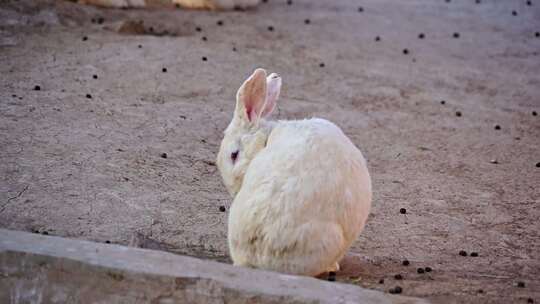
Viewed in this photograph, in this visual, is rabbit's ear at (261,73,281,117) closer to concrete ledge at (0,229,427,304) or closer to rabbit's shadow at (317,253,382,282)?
rabbit's shadow at (317,253,382,282)

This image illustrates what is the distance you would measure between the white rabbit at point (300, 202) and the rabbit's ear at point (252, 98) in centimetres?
24

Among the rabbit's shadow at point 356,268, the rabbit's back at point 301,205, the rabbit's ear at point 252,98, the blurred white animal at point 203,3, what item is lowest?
the rabbit's shadow at point 356,268

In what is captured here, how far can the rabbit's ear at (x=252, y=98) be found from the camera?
4.55 metres

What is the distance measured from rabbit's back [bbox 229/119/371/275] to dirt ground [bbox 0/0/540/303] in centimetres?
35

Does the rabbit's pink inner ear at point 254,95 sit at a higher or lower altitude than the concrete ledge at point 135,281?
higher

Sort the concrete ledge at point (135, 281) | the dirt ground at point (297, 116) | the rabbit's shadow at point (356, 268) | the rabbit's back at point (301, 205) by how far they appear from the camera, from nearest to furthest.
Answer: the concrete ledge at point (135, 281)
the rabbit's back at point (301, 205)
the rabbit's shadow at point (356, 268)
the dirt ground at point (297, 116)

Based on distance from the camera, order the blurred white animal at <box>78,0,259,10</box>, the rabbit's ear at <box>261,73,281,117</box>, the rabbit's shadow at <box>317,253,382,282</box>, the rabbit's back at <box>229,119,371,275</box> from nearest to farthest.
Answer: the rabbit's back at <box>229,119,371,275</box>
the rabbit's shadow at <box>317,253,382,282</box>
the rabbit's ear at <box>261,73,281,117</box>
the blurred white animal at <box>78,0,259,10</box>

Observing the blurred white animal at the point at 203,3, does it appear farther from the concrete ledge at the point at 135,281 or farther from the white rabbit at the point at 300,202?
the concrete ledge at the point at 135,281

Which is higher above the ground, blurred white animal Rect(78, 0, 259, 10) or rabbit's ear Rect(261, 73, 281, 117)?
blurred white animal Rect(78, 0, 259, 10)

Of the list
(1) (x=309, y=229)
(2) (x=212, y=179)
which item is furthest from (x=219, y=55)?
(1) (x=309, y=229)

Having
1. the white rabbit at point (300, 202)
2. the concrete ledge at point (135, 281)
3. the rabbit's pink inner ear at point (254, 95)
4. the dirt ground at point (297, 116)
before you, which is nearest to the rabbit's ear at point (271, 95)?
the rabbit's pink inner ear at point (254, 95)

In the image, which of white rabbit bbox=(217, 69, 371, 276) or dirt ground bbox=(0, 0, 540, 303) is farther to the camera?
dirt ground bbox=(0, 0, 540, 303)

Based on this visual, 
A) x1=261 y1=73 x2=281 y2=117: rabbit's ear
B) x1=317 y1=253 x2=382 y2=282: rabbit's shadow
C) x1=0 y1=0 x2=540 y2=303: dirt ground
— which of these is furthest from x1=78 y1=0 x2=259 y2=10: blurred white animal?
x1=317 y1=253 x2=382 y2=282: rabbit's shadow

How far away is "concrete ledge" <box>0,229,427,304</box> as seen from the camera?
376 centimetres
